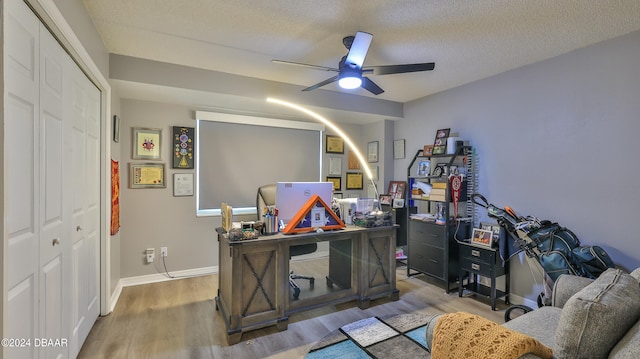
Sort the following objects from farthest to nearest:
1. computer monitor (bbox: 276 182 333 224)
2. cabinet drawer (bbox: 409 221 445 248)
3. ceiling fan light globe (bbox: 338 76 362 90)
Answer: cabinet drawer (bbox: 409 221 445 248) < computer monitor (bbox: 276 182 333 224) < ceiling fan light globe (bbox: 338 76 362 90)

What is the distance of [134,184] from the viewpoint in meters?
3.52

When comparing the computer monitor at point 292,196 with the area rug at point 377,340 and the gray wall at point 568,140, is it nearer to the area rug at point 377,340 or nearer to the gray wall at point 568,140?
the area rug at point 377,340

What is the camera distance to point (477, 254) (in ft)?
10.2

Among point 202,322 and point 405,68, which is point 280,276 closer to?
point 202,322

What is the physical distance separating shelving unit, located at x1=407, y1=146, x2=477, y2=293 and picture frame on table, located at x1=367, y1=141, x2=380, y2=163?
0.99 meters

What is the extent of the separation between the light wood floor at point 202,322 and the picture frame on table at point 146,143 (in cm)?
156

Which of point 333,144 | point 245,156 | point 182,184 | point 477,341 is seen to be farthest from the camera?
point 333,144

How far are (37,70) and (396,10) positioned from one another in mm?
2129

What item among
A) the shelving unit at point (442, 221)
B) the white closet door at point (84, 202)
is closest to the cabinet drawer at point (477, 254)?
the shelving unit at point (442, 221)

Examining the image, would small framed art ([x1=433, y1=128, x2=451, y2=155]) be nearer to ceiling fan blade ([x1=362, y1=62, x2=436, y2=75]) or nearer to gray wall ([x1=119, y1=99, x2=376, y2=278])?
ceiling fan blade ([x1=362, y1=62, x2=436, y2=75])

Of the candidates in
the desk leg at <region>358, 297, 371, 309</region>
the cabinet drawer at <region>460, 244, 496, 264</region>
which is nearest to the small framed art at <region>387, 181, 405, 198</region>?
the cabinet drawer at <region>460, 244, 496, 264</region>

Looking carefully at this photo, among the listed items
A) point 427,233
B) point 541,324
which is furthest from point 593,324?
point 427,233

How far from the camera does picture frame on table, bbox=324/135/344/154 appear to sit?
15.8ft

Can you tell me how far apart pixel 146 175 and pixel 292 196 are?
2.04 metres
